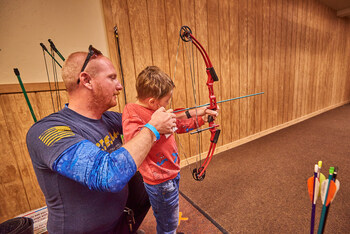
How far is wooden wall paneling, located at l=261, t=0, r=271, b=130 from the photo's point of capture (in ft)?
9.09

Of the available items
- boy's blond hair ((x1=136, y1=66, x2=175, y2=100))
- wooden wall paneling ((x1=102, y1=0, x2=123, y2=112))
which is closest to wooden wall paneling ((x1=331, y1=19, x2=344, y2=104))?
wooden wall paneling ((x1=102, y1=0, x2=123, y2=112))

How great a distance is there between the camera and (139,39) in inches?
68.5

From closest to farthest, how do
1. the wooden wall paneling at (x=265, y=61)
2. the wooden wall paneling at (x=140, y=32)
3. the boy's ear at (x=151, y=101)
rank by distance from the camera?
the boy's ear at (x=151, y=101) < the wooden wall paneling at (x=140, y=32) < the wooden wall paneling at (x=265, y=61)

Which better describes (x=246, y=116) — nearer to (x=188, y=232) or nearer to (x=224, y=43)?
(x=224, y=43)

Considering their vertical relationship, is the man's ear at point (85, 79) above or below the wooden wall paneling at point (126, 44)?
below

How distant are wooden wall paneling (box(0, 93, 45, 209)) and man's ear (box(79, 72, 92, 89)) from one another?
2.92 feet

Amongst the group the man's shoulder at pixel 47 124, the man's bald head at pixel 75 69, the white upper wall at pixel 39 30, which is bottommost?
the man's shoulder at pixel 47 124

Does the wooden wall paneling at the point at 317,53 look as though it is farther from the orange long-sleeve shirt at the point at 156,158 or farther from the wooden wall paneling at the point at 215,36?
the orange long-sleeve shirt at the point at 156,158

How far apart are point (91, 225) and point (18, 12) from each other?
1503 millimetres

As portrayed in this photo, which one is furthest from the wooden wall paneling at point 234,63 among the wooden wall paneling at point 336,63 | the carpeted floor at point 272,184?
the wooden wall paneling at point 336,63

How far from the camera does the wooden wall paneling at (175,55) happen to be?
1896mm

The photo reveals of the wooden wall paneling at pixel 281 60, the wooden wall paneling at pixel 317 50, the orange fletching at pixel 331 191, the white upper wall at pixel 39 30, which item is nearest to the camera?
the orange fletching at pixel 331 191

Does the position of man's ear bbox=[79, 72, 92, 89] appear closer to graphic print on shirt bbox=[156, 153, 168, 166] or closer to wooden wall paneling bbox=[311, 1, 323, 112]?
graphic print on shirt bbox=[156, 153, 168, 166]

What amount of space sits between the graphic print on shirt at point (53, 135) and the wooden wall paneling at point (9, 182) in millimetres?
990
